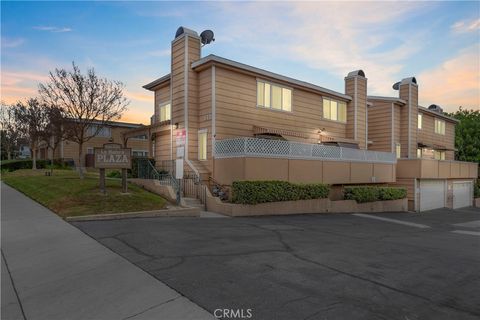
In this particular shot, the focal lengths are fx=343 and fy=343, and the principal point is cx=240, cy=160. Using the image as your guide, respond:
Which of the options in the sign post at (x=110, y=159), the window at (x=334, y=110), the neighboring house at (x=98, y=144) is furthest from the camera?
the neighboring house at (x=98, y=144)

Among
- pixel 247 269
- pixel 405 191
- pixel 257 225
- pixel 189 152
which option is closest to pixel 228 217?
pixel 257 225

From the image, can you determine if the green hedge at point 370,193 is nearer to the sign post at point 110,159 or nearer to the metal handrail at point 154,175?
the metal handrail at point 154,175

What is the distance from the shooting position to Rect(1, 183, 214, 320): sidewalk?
14.7 ft

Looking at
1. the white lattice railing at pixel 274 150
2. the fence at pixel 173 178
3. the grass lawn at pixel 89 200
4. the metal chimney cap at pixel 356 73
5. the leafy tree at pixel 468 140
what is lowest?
the grass lawn at pixel 89 200

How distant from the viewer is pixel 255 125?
19.6 meters

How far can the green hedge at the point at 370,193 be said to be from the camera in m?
19.7

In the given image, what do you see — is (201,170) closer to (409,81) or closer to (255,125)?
(255,125)

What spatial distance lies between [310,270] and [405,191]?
20469mm

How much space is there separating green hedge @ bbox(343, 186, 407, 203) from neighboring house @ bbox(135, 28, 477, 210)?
32.8 inches

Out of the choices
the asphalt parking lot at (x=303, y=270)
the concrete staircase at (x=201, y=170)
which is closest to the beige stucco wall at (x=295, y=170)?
the concrete staircase at (x=201, y=170)

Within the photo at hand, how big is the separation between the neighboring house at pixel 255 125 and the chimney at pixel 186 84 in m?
0.05

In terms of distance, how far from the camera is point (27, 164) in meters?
38.0

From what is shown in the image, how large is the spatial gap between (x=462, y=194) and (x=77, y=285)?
1363 inches

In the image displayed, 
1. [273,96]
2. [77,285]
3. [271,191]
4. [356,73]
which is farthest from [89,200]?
[356,73]
